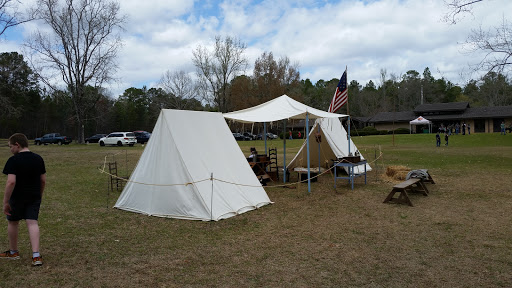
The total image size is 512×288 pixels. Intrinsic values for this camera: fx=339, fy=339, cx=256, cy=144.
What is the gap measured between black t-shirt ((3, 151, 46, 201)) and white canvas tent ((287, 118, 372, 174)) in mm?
8404

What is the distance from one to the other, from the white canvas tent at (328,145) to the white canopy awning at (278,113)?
1.47 metres

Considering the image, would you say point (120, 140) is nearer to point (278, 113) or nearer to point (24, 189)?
point (278, 113)

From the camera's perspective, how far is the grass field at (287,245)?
3797 millimetres

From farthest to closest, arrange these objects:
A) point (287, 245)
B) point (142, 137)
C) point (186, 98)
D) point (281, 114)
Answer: point (186, 98) < point (142, 137) < point (281, 114) < point (287, 245)

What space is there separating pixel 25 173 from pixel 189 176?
2854mm

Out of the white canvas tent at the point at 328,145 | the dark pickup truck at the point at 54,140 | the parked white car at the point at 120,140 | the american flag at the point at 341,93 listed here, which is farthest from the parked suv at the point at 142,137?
the american flag at the point at 341,93

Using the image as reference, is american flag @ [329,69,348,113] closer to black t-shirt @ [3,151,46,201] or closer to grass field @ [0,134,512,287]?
grass field @ [0,134,512,287]

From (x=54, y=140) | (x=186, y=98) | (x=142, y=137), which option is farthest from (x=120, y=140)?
(x=186, y=98)

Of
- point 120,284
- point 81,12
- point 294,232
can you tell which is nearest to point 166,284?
point 120,284

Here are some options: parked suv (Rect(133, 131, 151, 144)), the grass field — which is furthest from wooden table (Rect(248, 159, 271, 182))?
parked suv (Rect(133, 131, 151, 144))

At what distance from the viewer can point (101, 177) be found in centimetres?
1167

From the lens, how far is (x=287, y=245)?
4934 millimetres

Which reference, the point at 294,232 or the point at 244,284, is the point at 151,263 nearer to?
the point at 244,284

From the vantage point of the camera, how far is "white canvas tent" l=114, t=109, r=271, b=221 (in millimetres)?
6398
